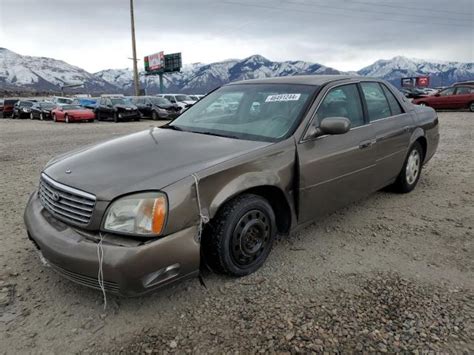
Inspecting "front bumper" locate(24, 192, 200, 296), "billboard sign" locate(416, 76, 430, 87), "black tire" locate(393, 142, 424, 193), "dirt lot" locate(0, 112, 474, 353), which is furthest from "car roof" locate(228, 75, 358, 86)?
"billboard sign" locate(416, 76, 430, 87)

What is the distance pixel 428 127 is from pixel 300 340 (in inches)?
153

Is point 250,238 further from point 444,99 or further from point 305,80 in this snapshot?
point 444,99

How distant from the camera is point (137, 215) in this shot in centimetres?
229

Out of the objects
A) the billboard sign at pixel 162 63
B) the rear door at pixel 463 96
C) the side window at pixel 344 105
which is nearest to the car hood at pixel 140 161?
the side window at pixel 344 105

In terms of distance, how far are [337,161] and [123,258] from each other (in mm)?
2059

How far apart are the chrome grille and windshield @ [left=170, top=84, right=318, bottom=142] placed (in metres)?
1.31

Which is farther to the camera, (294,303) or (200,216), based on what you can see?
(294,303)

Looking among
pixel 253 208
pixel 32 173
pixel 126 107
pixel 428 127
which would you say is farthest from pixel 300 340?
pixel 126 107

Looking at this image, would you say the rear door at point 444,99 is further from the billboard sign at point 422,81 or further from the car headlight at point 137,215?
the billboard sign at point 422,81

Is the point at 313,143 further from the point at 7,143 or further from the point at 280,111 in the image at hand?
the point at 7,143

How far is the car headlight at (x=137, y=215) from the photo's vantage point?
2.28 metres

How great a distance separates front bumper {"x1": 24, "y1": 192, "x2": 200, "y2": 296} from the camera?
2209 mm

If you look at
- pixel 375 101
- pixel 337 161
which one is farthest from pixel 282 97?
A: pixel 375 101

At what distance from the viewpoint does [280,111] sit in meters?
3.35
